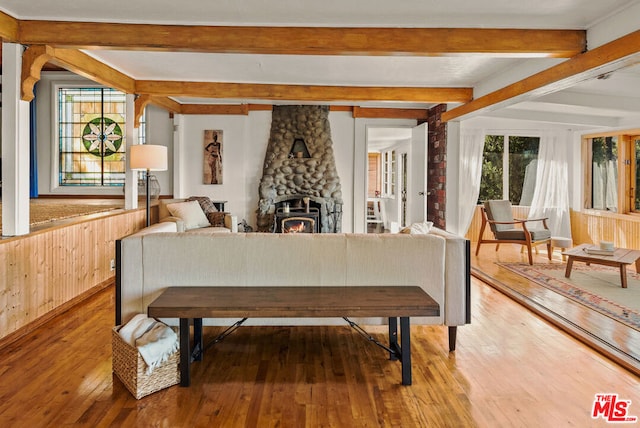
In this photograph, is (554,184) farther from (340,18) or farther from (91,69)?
(91,69)

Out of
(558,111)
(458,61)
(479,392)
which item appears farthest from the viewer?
(558,111)

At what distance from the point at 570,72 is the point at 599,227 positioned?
4.61 m

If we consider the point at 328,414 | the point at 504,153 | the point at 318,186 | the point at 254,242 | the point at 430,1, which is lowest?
the point at 328,414

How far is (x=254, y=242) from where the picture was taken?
9.94 ft

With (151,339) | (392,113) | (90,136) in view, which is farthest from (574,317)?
(90,136)

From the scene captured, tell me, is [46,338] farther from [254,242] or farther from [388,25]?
[388,25]

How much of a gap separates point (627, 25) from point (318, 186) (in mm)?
5119

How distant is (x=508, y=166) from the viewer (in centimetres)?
827

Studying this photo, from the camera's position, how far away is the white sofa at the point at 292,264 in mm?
2996

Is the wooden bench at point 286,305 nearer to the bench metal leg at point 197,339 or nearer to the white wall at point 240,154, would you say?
→ the bench metal leg at point 197,339

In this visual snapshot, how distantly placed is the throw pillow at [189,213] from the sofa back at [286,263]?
290 centimetres

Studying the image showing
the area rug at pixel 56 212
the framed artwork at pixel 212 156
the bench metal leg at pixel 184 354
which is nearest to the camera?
the bench metal leg at pixel 184 354

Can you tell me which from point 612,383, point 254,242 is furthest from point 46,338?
point 612,383

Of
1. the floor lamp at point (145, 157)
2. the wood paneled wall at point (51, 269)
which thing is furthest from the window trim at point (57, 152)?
the wood paneled wall at point (51, 269)
